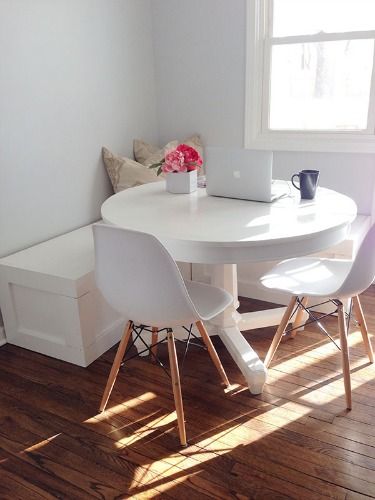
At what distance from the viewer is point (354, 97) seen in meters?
2.78

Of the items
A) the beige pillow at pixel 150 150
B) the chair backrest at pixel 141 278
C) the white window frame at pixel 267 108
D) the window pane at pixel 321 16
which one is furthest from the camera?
the beige pillow at pixel 150 150

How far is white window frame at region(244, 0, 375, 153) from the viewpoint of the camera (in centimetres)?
274

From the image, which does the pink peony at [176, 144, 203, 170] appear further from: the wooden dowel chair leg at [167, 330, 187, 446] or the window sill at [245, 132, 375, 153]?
the window sill at [245, 132, 375, 153]

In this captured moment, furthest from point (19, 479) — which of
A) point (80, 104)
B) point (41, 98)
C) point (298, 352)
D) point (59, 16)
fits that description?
point (59, 16)

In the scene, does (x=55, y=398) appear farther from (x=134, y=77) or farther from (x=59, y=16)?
(x=134, y=77)

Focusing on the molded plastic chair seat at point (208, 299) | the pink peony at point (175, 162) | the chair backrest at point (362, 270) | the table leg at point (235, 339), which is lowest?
the table leg at point (235, 339)

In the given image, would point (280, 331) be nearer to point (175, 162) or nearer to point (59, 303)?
point (175, 162)

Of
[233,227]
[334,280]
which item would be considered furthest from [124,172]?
[334,280]

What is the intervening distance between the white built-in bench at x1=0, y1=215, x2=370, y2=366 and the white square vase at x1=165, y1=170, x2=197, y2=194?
21.0 inches

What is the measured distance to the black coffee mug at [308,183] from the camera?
6.22 ft

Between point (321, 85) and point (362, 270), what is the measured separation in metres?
1.64

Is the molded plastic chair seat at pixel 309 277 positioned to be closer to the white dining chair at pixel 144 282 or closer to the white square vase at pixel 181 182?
Result: the white dining chair at pixel 144 282

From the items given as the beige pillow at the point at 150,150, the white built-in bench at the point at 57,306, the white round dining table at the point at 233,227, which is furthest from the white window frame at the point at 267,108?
the white built-in bench at the point at 57,306

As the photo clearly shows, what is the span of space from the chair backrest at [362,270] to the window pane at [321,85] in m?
1.43
